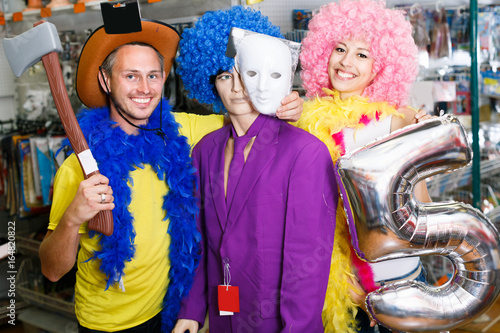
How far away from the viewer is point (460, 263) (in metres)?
1.48

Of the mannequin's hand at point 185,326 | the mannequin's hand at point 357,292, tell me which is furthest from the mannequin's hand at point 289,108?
the mannequin's hand at point 185,326

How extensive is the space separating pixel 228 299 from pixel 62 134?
236 centimetres

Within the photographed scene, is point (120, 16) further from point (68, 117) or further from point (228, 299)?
point (228, 299)

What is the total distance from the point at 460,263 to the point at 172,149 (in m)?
1.08

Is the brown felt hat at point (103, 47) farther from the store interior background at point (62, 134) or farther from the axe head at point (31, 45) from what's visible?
the store interior background at point (62, 134)

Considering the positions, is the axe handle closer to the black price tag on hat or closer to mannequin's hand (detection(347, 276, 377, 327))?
the black price tag on hat

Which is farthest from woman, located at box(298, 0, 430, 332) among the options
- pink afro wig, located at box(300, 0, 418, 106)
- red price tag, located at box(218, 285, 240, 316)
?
red price tag, located at box(218, 285, 240, 316)

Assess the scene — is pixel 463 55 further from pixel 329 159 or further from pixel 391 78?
pixel 329 159

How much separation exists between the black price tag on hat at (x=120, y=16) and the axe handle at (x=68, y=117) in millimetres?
221

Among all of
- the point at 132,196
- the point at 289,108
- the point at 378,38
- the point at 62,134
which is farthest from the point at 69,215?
the point at 62,134

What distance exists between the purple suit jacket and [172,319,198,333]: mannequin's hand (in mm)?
163

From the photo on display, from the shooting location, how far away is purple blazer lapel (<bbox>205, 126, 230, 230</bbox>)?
4.80 feet

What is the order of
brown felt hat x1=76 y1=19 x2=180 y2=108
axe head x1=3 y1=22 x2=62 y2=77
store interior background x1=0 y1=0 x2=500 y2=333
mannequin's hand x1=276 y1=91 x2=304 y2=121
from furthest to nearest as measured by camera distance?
store interior background x1=0 y1=0 x2=500 y2=333 < brown felt hat x1=76 y1=19 x2=180 y2=108 < mannequin's hand x1=276 y1=91 x2=304 y2=121 < axe head x1=3 y1=22 x2=62 y2=77

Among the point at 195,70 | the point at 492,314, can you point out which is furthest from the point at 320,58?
the point at 492,314
